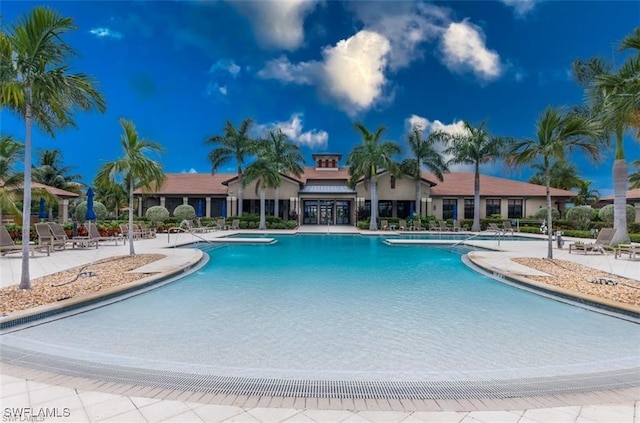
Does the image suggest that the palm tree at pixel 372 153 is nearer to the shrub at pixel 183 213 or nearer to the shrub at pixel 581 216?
the shrub at pixel 581 216

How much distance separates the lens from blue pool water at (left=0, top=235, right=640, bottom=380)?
467cm

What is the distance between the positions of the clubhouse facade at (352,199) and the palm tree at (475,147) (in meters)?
4.91

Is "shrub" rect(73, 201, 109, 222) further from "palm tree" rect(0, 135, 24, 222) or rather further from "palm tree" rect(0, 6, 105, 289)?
"palm tree" rect(0, 6, 105, 289)

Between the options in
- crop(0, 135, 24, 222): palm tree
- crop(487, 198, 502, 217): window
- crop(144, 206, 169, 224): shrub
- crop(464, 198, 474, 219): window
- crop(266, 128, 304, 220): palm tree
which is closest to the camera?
crop(0, 135, 24, 222): palm tree

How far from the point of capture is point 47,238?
51.4 feet

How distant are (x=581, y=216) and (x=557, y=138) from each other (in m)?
18.7

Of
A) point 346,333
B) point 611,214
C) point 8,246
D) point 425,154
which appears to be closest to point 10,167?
point 8,246

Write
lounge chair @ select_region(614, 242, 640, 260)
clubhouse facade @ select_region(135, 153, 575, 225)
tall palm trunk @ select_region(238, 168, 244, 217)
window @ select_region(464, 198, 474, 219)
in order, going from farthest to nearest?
window @ select_region(464, 198, 474, 219) < clubhouse facade @ select_region(135, 153, 575, 225) < tall palm trunk @ select_region(238, 168, 244, 217) < lounge chair @ select_region(614, 242, 640, 260)

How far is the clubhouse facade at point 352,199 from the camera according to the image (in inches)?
1475

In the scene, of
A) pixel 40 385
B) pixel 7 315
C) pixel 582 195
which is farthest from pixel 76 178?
pixel 582 195

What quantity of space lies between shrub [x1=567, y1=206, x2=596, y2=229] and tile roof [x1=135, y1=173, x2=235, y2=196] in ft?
106

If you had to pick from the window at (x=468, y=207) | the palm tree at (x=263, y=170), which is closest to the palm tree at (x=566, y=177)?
the window at (x=468, y=207)

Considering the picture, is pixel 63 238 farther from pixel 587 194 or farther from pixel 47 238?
pixel 587 194

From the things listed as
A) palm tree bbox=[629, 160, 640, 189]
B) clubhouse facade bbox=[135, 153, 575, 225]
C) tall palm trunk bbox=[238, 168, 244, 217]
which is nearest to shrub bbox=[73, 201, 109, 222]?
clubhouse facade bbox=[135, 153, 575, 225]
